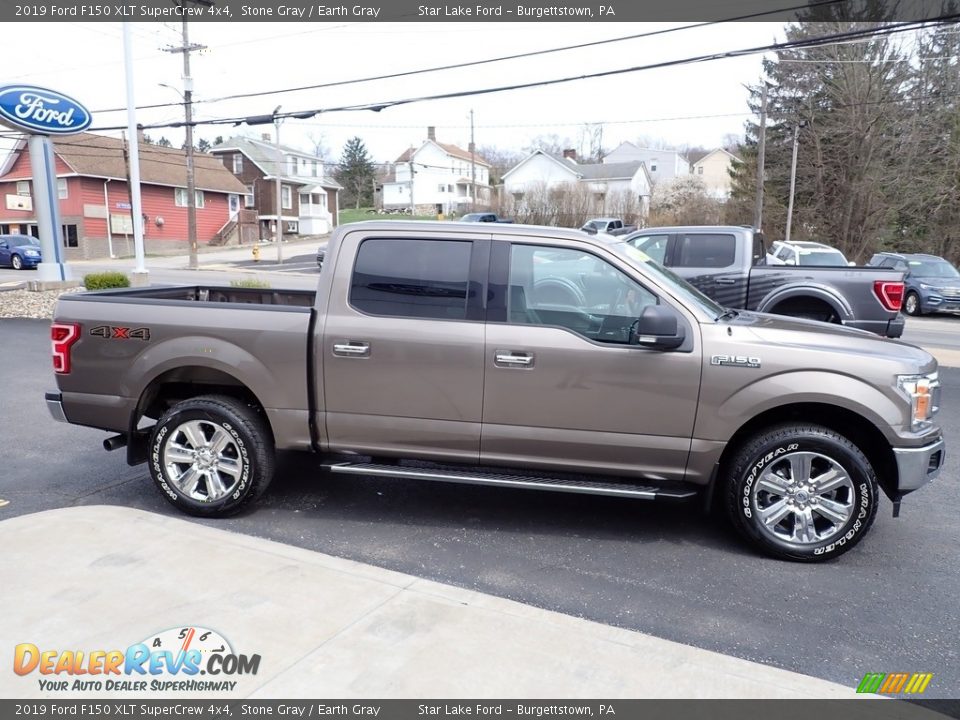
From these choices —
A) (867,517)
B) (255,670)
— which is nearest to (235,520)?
(255,670)

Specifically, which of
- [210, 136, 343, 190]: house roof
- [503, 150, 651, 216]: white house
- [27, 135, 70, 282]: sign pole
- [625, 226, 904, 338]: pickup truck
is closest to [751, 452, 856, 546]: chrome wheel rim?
[625, 226, 904, 338]: pickup truck

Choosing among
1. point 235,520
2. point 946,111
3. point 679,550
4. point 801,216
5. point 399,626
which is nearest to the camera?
point 399,626

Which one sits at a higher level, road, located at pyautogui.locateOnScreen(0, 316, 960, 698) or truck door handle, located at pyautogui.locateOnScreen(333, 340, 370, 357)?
truck door handle, located at pyautogui.locateOnScreen(333, 340, 370, 357)

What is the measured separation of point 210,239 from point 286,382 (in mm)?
52953

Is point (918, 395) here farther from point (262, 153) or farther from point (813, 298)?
point (262, 153)

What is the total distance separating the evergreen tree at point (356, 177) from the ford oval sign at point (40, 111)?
72299mm

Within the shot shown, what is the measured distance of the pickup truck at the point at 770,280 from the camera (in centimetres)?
884

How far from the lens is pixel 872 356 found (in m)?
4.17

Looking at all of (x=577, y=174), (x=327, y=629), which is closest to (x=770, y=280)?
(x=327, y=629)
